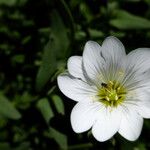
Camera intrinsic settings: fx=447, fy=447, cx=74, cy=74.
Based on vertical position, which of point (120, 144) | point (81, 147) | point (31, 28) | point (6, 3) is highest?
point (6, 3)

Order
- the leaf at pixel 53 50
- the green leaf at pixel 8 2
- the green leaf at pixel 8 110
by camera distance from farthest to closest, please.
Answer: the green leaf at pixel 8 2
the green leaf at pixel 8 110
the leaf at pixel 53 50

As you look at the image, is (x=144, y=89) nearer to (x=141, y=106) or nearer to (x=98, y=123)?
(x=141, y=106)

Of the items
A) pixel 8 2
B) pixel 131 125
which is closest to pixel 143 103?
pixel 131 125

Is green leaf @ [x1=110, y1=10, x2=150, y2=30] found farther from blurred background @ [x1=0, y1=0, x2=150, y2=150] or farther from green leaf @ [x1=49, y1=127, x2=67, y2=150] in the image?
green leaf @ [x1=49, y1=127, x2=67, y2=150]

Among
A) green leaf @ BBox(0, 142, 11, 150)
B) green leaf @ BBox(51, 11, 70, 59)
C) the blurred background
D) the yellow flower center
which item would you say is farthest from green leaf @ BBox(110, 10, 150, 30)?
green leaf @ BBox(0, 142, 11, 150)

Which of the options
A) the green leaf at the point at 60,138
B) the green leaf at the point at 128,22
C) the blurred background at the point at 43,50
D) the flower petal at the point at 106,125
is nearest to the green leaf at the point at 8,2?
the blurred background at the point at 43,50

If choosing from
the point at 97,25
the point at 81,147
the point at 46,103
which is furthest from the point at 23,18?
the point at 81,147

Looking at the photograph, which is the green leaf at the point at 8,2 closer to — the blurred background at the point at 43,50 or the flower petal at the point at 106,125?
the blurred background at the point at 43,50
